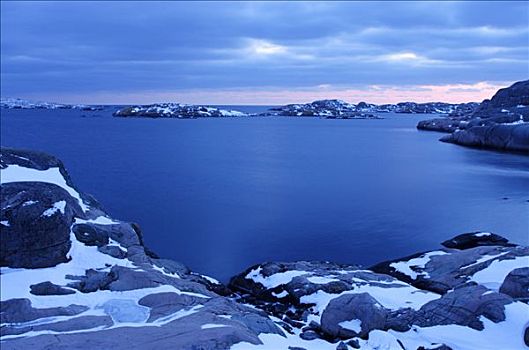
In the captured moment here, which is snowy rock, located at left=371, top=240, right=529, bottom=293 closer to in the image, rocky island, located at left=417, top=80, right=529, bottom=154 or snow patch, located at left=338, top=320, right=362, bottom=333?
snow patch, located at left=338, top=320, right=362, bottom=333

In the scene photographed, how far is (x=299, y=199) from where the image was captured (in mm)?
50375

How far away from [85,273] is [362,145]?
101 meters

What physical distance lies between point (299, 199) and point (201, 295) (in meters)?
31.6

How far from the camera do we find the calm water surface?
34000 mm

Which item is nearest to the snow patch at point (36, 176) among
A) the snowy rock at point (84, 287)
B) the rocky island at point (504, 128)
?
the snowy rock at point (84, 287)

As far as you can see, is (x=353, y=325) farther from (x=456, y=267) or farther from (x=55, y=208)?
(x=55, y=208)

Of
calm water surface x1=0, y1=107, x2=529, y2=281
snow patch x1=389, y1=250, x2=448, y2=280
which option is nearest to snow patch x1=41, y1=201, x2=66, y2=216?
calm water surface x1=0, y1=107, x2=529, y2=281

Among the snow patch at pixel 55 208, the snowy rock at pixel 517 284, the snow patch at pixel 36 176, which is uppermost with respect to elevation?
the snow patch at pixel 36 176

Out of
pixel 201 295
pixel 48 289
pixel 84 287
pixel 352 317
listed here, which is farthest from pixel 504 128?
pixel 48 289

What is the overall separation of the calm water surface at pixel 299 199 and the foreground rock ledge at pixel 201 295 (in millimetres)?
6748

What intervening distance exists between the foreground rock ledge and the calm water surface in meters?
6.75

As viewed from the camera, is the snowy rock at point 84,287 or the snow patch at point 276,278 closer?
the snowy rock at point 84,287

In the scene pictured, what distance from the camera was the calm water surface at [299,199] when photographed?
112ft

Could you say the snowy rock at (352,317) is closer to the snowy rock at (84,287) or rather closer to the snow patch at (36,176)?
the snowy rock at (84,287)
